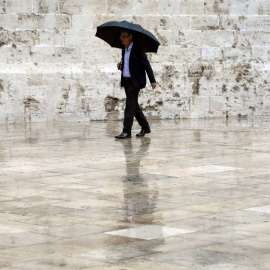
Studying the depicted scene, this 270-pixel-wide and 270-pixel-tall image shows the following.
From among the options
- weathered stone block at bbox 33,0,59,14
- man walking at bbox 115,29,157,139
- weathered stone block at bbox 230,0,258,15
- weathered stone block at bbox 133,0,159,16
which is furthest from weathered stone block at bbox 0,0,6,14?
weathered stone block at bbox 230,0,258,15

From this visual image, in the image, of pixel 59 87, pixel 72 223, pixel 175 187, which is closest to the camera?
pixel 72 223

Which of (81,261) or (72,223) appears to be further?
(72,223)

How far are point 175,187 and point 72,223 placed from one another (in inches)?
73.1

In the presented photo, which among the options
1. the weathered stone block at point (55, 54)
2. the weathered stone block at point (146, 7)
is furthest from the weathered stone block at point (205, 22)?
the weathered stone block at point (55, 54)

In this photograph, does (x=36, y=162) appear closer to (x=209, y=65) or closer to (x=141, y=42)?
(x=141, y=42)

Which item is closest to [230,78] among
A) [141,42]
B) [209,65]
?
[209,65]

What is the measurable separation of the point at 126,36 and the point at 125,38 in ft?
0.11

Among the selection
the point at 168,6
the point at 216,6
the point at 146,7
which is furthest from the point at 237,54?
the point at 146,7

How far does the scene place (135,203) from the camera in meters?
6.85

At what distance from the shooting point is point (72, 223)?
602cm

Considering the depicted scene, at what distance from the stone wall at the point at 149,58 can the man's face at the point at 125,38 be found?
3.10 m

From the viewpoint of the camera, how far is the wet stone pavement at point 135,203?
16.3 feet

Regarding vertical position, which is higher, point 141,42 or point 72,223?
point 141,42

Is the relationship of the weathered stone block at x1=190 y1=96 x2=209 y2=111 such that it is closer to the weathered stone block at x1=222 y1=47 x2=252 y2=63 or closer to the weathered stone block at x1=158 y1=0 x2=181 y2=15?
the weathered stone block at x1=222 y1=47 x2=252 y2=63
